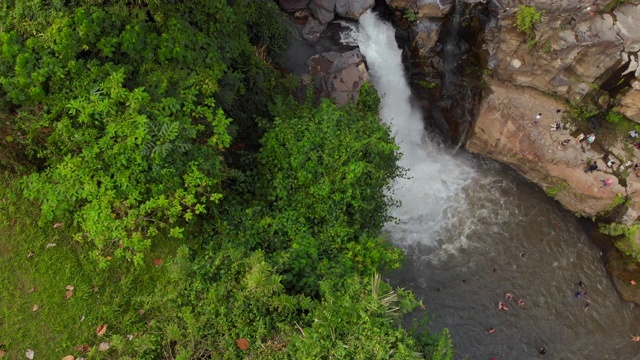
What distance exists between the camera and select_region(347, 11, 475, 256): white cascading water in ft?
47.4

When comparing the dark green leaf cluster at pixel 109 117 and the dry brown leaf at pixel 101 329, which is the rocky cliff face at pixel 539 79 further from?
the dry brown leaf at pixel 101 329

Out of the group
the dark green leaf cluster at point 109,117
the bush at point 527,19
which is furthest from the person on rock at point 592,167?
the dark green leaf cluster at point 109,117

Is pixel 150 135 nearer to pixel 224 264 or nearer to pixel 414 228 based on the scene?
pixel 224 264

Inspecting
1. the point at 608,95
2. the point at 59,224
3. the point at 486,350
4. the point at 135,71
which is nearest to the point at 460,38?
the point at 608,95

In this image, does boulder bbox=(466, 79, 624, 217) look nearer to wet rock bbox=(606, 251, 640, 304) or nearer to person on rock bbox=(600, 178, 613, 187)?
person on rock bbox=(600, 178, 613, 187)

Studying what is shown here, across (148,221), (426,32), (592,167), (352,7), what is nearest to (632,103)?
(592,167)

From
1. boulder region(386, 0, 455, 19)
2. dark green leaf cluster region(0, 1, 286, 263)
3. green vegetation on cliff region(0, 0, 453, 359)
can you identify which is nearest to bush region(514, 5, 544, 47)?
boulder region(386, 0, 455, 19)

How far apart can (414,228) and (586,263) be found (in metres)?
6.36

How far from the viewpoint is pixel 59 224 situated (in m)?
8.77

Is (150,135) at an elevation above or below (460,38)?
below

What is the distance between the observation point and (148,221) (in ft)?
27.8

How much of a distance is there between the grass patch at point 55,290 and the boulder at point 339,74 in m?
7.52

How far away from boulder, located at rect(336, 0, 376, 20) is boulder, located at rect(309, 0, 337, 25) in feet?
0.98

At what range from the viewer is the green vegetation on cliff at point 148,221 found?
7414 mm
